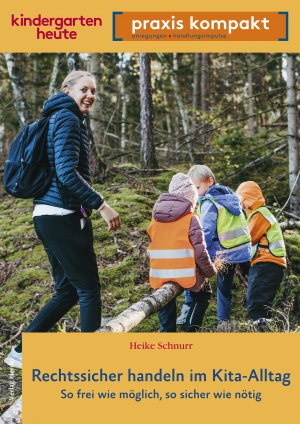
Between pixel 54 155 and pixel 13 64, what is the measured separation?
9.18 metres

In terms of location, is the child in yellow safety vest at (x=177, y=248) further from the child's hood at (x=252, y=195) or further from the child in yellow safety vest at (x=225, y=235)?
the child's hood at (x=252, y=195)

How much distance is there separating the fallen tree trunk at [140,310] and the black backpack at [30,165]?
1084mm

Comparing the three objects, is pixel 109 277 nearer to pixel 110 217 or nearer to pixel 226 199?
pixel 226 199

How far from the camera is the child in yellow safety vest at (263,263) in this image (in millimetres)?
5102

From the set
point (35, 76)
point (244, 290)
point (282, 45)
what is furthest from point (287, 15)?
point (35, 76)

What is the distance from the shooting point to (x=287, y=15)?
13.6 feet

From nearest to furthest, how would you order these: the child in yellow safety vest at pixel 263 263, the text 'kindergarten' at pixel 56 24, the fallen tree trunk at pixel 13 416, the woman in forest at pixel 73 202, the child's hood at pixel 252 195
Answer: the fallen tree trunk at pixel 13 416
the woman in forest at pixel 73 202
the text 'kindergarten' at pixel 56 24
the child in yellow safety vest at pixel 263 263
the child's hood at pixel 252 195

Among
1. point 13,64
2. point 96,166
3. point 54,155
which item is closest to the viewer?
point 54,155

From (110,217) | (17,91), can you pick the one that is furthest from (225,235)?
(17,91)

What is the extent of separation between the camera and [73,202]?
11.8 feet

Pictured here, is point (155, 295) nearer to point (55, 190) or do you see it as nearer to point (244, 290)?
point (55, 190)

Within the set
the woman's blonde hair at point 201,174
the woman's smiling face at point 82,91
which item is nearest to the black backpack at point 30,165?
the woman's smiling face at point 82,91

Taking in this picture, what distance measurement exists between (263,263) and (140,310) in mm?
1825

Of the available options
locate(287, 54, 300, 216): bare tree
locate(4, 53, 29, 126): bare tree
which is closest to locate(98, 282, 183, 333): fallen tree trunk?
locate(287, 54, 300, 216): bare tree
